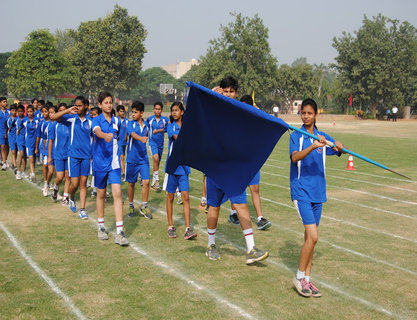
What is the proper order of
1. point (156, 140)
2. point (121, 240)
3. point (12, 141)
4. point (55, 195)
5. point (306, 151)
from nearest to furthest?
point (306, 151)
point (121, 240)
point (55, 195)
point (156, 140)
point (12, 141)

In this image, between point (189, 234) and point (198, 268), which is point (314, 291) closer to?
point (198, 268)

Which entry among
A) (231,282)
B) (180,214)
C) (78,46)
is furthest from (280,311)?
(78,46)

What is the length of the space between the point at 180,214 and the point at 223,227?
4.20 feet

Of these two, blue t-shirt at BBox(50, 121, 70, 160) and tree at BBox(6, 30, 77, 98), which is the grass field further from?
tree at BBox(6, 30, 77, 98)

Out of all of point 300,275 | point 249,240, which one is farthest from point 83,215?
point 300,275

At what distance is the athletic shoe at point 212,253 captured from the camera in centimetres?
615

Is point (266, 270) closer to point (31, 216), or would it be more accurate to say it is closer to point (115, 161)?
point (115, 161)

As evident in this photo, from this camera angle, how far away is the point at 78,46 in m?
58.0

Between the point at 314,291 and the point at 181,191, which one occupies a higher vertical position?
the point at 181,191

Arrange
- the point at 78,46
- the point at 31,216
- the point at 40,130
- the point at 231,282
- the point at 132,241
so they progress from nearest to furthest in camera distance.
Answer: the point at 231,282
the point at 132,241
the point at 31,216
the point at 40,130
the point at 78,46

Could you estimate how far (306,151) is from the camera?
191 inches

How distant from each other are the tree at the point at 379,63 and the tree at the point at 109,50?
109ft

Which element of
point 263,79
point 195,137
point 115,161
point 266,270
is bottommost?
point 266,270

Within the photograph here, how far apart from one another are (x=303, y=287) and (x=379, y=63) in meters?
69.6
